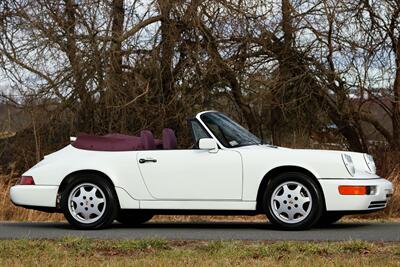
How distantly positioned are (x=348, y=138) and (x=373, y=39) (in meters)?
2.93

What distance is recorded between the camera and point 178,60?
1978 centimetres

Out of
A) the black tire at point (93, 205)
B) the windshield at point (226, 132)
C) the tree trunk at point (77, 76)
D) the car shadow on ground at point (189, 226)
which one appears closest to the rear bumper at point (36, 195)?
the black tire at point (93, 205)

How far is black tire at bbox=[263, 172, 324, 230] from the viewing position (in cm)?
942

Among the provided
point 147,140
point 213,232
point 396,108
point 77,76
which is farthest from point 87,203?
point 396,108

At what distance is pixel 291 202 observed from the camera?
9492 millimetres

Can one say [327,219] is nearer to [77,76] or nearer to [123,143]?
[123,143]

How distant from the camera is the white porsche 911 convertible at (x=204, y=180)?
9461mm

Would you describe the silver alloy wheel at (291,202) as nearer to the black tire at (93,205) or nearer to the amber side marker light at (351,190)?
the amber side marker light at (351,190)

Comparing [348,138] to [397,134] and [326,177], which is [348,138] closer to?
[397,134]

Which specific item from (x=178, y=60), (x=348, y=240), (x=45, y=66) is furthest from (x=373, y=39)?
(x=348, y=240)

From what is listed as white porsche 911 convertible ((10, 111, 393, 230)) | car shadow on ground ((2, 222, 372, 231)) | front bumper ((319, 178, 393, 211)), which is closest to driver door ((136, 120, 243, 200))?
white porsche 911 convertible ((10, 111, 393, 230))

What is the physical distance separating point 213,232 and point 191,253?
6.82 feet

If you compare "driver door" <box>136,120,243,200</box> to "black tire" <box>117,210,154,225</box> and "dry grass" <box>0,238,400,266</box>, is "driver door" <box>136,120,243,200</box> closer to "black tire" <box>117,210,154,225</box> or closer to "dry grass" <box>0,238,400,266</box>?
"black tire" <box>117,210,154,225</box>

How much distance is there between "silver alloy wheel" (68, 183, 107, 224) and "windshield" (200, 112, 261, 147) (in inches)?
59.9
